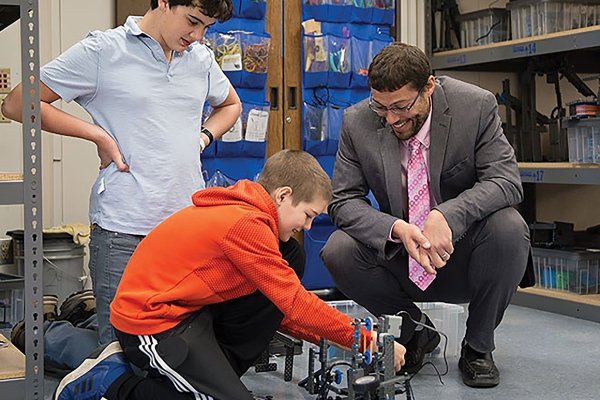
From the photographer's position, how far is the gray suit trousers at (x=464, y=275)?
2547 mm

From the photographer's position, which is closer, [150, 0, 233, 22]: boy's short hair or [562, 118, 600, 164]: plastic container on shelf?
[150, 0, 233, 22]: boy's short hair

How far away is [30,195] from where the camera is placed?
6.84 ft

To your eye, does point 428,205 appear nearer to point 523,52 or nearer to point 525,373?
point 525,373

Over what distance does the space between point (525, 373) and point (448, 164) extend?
0.70 metres

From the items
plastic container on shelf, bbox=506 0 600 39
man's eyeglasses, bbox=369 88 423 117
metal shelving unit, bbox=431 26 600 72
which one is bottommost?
man's eyeglasses, bbox=369 88 423 117

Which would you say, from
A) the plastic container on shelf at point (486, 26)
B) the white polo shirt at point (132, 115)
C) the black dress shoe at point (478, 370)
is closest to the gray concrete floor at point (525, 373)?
the black dress shoe at point (478, 370)

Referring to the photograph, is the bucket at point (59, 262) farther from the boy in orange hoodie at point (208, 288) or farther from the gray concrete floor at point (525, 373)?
the boy in orange hoodie at point (208, 288)

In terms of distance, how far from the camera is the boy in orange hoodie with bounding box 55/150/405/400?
197 cm

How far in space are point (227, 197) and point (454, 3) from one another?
3.03 meters

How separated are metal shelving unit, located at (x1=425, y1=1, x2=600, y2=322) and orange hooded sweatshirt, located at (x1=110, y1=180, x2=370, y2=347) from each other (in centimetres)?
202

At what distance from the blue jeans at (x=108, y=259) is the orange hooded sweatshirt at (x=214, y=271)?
7.2 inches

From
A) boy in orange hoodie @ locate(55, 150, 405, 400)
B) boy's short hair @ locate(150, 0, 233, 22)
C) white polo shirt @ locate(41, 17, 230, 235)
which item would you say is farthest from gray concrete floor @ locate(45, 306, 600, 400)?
boy's short hair @ locate(150, 0, 233, 22)

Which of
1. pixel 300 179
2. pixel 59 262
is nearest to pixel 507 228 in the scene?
pixel 300 179

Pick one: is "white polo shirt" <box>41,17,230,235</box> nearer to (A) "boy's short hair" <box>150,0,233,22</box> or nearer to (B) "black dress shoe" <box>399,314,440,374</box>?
(A) "boy's short hair" <box>150,0,233,22</box>
